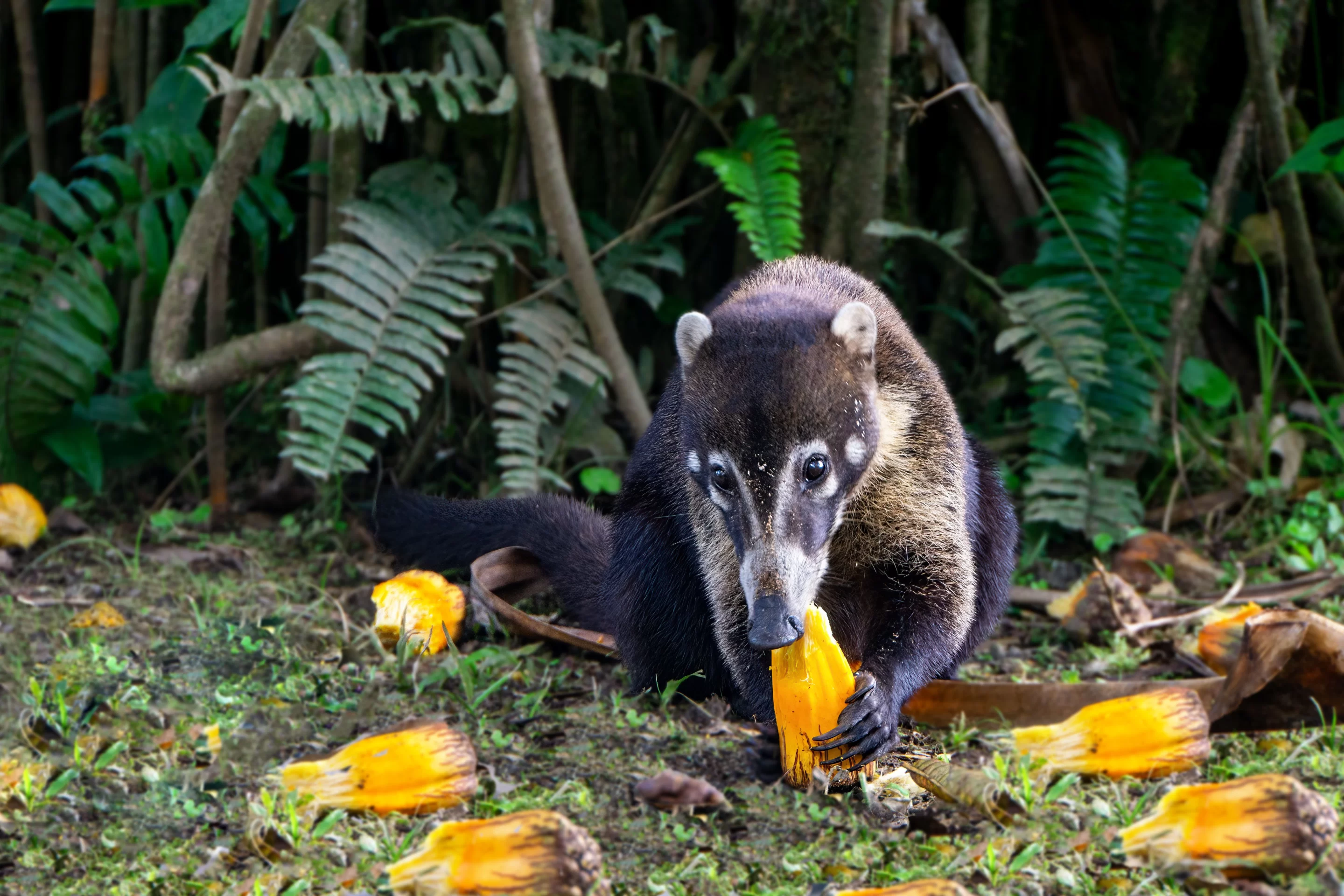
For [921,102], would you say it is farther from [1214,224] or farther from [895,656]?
[895,656]

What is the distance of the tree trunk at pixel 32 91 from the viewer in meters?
4.85

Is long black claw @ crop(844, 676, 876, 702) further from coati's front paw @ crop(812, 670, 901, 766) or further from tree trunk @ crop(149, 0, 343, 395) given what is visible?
tree trunk @ crop(149, 0, 343, 395)

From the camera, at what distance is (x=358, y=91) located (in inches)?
159

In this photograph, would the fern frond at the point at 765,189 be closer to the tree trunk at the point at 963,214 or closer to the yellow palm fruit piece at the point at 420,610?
the tree trunk at the point at 963,214

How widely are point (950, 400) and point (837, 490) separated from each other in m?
0.65

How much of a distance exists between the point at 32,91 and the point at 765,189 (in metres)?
2.89

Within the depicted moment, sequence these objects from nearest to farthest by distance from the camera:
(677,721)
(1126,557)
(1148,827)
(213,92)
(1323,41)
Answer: (1148,827), (677,721), (213,92), (1126,557), (1323,41)

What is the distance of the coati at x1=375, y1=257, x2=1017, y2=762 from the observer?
259cm

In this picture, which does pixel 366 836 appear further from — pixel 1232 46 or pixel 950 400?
pixel 1232 46

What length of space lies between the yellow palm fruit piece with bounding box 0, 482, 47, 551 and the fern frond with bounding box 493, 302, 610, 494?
1516mm

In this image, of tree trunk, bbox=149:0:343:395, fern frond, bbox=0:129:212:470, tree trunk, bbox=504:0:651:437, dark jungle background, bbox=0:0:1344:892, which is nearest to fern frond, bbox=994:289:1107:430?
dark jungle background, bbox=0:0:1344:892

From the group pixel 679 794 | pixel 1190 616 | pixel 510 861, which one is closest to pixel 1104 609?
pixel 1190 616

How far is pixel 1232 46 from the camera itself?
5.33 metres

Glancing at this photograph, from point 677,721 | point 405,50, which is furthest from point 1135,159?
point 677,721
